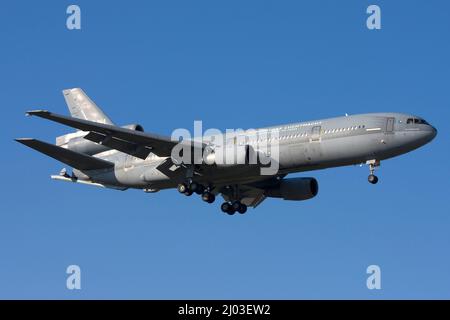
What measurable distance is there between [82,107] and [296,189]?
17.7 meters

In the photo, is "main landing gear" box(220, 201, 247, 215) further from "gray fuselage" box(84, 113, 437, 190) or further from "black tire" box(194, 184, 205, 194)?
"gray fuselage" box(84, 113, 437, 190)

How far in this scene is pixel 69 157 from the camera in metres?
71.4

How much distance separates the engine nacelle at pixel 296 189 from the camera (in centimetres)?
7262

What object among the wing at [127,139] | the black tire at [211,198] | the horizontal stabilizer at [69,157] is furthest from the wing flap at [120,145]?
the black tire at [211,198]

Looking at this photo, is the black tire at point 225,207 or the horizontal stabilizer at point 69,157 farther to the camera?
the black tire at point 225,207

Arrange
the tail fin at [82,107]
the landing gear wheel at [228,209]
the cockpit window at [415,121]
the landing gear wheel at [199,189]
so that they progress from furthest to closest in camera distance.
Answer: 1. the tail fin at [82,107]
2. the landing gear wheel at [228,209]
3. the landing gear wheel at [199,189]
4. the cockpit window at [415,121]

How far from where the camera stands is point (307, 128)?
65125 mm

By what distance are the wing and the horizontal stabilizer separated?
3799 mm

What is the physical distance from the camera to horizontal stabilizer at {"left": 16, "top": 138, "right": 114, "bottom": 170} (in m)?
68.5

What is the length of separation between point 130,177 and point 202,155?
681cm

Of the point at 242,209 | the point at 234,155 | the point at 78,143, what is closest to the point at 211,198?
the point at 242,209

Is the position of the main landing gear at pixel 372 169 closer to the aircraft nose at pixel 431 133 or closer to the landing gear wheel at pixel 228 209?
the aircraft nose at pixel 431 133

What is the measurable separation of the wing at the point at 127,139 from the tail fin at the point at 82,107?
7.24 meters

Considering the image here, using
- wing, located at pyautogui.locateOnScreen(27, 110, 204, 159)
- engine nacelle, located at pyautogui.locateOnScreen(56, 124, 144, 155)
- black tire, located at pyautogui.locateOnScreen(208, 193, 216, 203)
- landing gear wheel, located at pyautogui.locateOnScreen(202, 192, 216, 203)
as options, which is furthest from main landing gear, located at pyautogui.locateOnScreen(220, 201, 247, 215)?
engine nacelle, located at pyautogui.locateOnScreen(56, 124, 144, 155)
